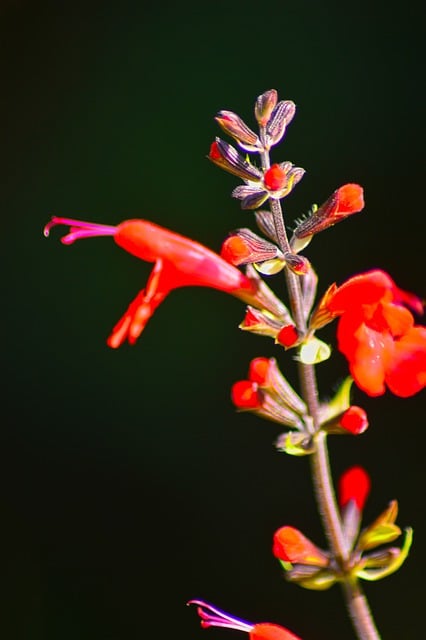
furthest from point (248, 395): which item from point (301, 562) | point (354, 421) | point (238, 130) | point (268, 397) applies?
point (238, 130)

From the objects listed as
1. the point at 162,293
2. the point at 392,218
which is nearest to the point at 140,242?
the point at 162,293

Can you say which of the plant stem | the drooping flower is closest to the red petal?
the plant stem

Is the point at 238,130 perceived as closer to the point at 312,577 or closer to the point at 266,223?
the point at 266,223

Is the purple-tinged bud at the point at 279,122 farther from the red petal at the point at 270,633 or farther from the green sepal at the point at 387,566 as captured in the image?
the red petal at the point at 270,633

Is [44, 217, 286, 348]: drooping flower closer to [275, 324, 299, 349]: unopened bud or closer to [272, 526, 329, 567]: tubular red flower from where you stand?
[275, 324, 299, 349]: unopened bud

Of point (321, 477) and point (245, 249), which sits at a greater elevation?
point (245, 249)
